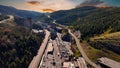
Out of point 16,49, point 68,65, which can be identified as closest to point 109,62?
point 68,65

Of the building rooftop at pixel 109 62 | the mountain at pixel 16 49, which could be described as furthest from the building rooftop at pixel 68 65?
the mountain at pixel 16 49

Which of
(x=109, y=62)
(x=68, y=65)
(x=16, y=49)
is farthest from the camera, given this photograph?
(x=16, y=49)

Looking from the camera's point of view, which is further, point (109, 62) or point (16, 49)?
point (16, 49)

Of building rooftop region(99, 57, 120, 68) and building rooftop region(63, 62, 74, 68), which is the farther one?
building rooftop region(63, 62, 74, 68)

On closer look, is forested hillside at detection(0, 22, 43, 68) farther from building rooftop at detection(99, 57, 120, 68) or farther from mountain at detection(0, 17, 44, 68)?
building rooftop at detection(99, 57, 120, 68)

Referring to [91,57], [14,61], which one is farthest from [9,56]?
[91,57]

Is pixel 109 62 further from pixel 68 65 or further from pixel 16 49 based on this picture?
pixel 16 49

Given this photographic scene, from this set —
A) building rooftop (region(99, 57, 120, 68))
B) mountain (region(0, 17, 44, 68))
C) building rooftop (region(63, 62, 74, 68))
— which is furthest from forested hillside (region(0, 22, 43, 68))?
building rooftop (region(99, 57, 120, 68))

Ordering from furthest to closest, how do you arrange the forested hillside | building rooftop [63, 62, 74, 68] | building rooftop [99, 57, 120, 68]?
building rooftop [63, 62, 74, 68] < the forested hillside < building rooftop [99, 57, 120, 68]
